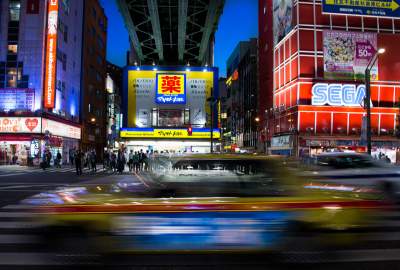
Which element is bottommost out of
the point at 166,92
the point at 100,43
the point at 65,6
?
the point at 166,92

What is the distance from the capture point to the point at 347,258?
623 cm

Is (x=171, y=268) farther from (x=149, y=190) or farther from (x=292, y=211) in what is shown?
(x=292, y=211)

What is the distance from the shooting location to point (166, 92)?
44.5 m

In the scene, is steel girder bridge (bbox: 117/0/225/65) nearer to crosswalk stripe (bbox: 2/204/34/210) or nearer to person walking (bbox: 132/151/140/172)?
person walking (bbox: 132/151/140/172)

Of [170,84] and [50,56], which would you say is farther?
[170,84]

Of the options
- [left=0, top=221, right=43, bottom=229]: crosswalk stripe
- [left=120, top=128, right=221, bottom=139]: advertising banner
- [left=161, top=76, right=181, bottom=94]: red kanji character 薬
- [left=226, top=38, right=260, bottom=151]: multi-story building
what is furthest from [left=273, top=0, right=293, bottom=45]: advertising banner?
[left=0, top=221, right=43, bottom=229]: crosswalk stripe

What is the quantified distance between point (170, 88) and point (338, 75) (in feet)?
59.4

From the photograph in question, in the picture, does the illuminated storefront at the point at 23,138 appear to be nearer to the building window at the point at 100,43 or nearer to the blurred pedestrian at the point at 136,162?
the blurred pedestrian at the point at 136,162

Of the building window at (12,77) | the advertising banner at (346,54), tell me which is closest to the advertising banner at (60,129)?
the building window at (12,77)

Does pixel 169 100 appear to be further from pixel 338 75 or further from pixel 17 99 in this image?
pixel 338 75

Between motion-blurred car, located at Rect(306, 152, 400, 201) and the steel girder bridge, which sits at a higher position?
the steel girder bridge

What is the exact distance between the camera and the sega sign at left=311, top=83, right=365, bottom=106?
45219 millimetres

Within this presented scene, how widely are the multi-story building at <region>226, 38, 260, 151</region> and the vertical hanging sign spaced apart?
33263mm

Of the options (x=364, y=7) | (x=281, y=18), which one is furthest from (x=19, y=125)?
(x=364, y=7)
